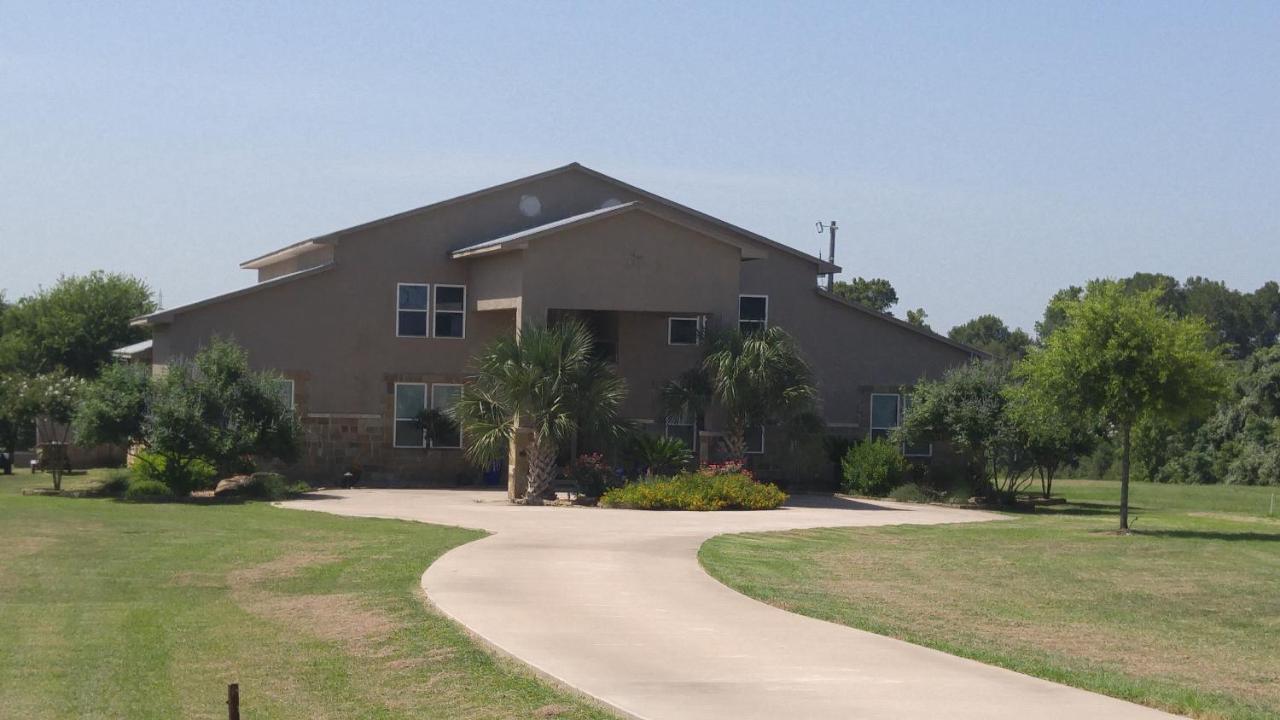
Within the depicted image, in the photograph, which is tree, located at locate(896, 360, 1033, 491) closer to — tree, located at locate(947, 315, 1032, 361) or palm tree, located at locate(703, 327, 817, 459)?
palm tree, located at locate(703, 327, 817, 459)

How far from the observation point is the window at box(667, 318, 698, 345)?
38.3 meters

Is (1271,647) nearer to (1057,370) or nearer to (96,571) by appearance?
(1057,370)

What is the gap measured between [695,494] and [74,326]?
136 feet

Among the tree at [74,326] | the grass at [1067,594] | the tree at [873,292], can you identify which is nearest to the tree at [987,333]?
the tree at [873,292]

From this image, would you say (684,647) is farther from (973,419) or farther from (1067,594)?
(973,419)

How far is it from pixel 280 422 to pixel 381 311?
5439 millimetres

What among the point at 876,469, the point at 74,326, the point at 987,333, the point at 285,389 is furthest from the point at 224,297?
the point at 987,333

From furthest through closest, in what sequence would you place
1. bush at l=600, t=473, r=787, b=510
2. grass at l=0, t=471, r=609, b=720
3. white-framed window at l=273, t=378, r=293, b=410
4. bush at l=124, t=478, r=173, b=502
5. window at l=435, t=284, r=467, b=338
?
window at l=435, t=284, r=467, b=338 → white-framed window at l=273, t=378, r=293, b=410 → bush at l=124, t=478, r=173, b=502 → bush at l=600, t=473, r=787, b=510 → grass at l=0, t=471, r=609, b=720

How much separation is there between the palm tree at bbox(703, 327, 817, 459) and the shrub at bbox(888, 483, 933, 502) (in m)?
3.44

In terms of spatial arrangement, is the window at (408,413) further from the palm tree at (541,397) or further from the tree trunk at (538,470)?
the tree trunk at (538,470)

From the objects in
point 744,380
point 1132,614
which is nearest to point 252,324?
point 744,380

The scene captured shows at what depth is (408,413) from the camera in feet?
121

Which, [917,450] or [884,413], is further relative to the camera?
[884,413]

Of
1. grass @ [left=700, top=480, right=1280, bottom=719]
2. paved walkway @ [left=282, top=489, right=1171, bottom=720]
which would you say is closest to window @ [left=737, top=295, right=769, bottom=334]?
grass @ [left=700, top=480, right=1280, bottom=719]
